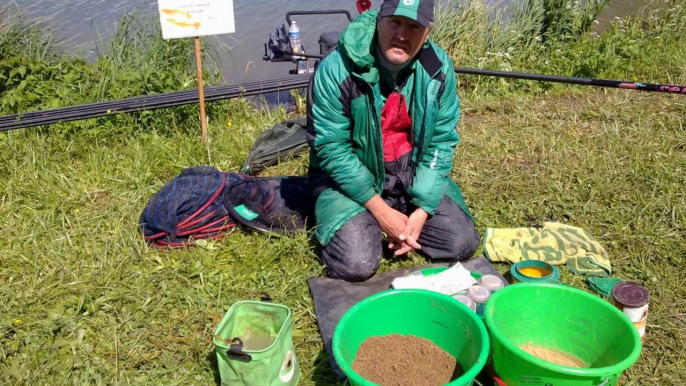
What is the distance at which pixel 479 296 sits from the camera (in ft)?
9.11

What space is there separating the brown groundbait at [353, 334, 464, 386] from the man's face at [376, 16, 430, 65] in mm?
1282

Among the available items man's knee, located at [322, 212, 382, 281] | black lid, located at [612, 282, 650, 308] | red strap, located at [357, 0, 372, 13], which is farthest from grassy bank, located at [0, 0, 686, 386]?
red strap, located at [357, 0, 372, 13]

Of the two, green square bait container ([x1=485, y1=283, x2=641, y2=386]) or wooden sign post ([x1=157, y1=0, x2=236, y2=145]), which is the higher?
wooden sign post ([x1=157, y1=0, x2=236, y2=145])

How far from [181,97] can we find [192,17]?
607mm

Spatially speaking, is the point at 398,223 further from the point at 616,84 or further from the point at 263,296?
the point at 616,84

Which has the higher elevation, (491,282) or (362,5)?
(362,5)

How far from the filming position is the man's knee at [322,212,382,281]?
312 cm

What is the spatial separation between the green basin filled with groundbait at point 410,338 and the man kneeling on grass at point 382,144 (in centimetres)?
71

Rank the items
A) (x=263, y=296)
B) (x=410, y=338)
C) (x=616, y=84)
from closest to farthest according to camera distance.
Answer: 1. (x=410, y=338)
2. (x=263, y=296)
3. (x=616, y=84)

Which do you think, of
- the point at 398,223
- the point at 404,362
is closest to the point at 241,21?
the point at 398,223

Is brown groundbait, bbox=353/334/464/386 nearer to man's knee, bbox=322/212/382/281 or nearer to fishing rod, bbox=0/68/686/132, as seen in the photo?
man's knee, bbox=322/212/382/281

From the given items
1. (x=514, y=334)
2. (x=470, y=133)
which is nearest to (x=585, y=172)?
(x=470, y=133)

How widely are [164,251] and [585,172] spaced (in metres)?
2.60

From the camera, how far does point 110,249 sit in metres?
3.37
